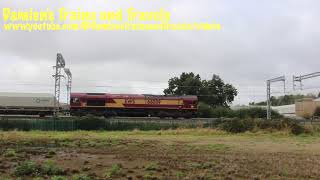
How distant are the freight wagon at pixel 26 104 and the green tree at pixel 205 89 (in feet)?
155

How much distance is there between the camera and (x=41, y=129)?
53906mm

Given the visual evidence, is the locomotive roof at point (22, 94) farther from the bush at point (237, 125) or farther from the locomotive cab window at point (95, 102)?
the bush at point (237, 125)

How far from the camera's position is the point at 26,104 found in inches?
3017

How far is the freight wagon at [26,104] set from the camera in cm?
7638

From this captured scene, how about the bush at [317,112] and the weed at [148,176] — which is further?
the bush at [317,112]

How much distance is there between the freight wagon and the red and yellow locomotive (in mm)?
3691

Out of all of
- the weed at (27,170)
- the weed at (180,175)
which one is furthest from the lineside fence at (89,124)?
the weed at (180,175)

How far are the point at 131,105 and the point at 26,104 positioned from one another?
15.1 metres

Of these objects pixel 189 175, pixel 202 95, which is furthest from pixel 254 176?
pixel 202 95

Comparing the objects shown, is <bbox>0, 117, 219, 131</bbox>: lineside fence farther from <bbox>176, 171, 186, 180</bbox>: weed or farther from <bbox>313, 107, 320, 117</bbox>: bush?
<bbox>313, 107, 320, 117</bbox>: bush

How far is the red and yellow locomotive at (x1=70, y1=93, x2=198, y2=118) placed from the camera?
75156mm

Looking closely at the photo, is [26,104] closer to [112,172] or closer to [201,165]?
[201,165]

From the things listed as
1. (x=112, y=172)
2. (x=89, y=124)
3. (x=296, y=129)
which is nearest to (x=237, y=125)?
(x=296, y=129)

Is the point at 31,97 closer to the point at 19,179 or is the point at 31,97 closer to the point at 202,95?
the point at 202,95
